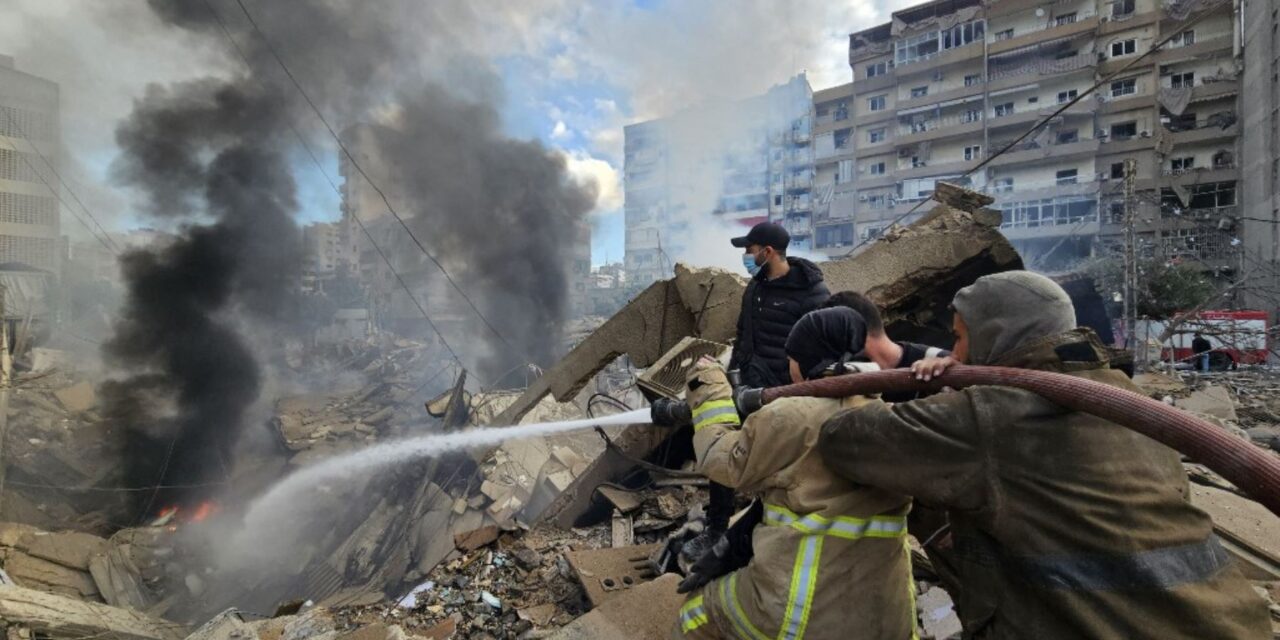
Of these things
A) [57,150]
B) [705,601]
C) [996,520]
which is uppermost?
[57,150]

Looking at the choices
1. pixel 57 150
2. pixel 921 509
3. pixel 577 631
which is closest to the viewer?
pixel 921 509

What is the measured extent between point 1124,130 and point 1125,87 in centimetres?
232

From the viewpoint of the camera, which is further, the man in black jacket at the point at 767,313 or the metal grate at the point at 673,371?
the metal grate at the point at 673,371

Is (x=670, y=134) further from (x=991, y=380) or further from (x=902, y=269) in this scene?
(x=991, y=380)

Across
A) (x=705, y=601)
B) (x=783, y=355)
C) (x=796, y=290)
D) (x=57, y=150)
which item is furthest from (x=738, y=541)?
(x=57, y=150)

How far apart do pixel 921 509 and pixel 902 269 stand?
11.0 ft

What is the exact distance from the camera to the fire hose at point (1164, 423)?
3.08ft

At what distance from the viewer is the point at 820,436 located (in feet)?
5.01

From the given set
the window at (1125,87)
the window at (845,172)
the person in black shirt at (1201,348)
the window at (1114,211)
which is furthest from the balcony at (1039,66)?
the person in black shirt at (1201,348)

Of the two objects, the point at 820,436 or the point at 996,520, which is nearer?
the point at 996,520

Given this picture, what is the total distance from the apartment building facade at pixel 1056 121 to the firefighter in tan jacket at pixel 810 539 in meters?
30.0

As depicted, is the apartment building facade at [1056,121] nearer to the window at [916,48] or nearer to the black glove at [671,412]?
the window at [916,48]

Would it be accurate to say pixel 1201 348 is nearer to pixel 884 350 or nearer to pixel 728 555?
pixel 884 350

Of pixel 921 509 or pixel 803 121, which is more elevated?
pixel 803 121
